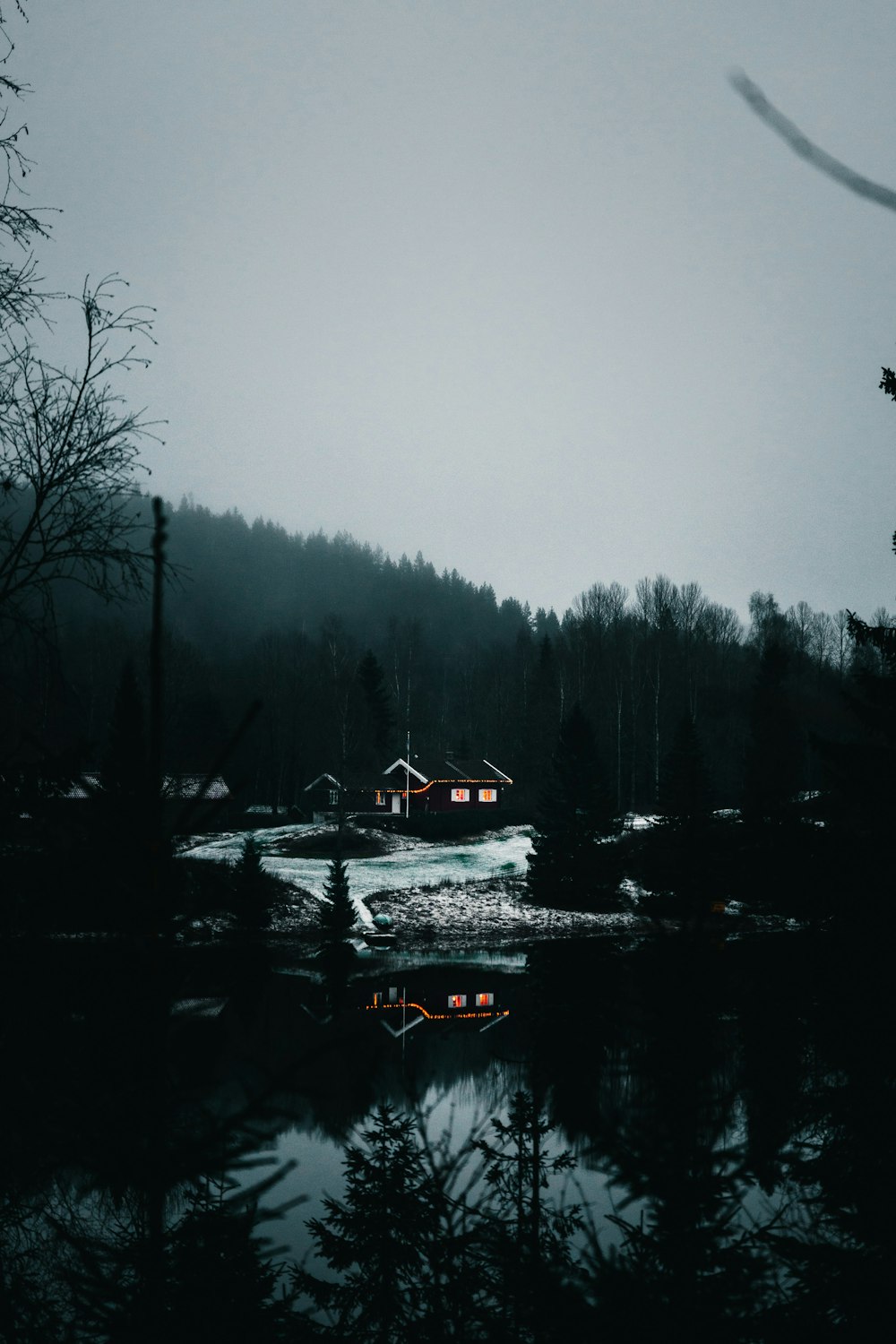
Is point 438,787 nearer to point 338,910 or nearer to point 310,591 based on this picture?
point 338,910

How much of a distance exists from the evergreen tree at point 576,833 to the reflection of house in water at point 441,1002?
896 cm

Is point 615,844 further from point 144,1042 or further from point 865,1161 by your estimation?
point 144,1042

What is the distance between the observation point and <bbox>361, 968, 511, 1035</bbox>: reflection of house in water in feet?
82.1

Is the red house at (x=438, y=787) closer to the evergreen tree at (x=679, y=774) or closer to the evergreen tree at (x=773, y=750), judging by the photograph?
the evergreen tree at (x=773, y=750)

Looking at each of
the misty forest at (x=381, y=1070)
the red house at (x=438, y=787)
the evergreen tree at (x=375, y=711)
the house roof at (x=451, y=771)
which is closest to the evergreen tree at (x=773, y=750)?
the misty forest at (x=381, y=1070)

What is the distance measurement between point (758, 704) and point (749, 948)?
40971 millimetres

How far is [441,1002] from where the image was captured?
89.3ft

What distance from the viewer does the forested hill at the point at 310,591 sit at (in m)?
113

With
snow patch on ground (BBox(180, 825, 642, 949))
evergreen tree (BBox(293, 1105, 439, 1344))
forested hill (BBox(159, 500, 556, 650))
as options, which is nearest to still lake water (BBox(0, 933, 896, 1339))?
evergreen tree (BBox(293, 1105, 439, 1344))

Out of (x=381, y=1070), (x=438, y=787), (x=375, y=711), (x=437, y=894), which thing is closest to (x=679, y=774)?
(x=437, y=894)

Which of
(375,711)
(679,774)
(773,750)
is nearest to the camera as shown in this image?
(679,774)

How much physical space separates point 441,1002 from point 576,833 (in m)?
13.2

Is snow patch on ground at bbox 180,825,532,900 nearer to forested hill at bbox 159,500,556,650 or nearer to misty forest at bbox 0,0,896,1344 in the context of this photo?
misty forest at bbox 0,0,896,1344

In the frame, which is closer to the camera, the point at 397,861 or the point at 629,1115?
the point at 629,1115
